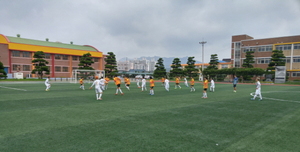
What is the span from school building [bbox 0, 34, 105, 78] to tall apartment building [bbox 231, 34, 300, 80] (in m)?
45.5

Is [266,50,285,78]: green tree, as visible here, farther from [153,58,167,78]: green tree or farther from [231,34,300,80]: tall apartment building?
[153,58,167,78]: green tree

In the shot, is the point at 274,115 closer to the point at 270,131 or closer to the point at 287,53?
the point at 270,131

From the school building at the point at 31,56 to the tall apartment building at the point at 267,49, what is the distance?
149ft

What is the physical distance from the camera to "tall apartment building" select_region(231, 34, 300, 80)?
152ft

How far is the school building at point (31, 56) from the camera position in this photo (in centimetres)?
4400

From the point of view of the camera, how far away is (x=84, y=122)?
6.70m

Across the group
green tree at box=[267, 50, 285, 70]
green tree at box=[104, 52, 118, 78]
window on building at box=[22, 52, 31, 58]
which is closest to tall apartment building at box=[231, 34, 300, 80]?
green tree at box=[267, 50, 285, 70]

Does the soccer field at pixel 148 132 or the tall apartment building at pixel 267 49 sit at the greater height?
the tall apartment building at pixel 267 49

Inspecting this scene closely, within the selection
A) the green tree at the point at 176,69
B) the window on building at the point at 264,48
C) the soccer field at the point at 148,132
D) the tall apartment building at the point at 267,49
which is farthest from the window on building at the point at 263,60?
the soccer field at the point at 148,132

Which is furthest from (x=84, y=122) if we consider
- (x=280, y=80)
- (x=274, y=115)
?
(x=280, y=80)

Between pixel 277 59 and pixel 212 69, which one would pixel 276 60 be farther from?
pixel 212 69

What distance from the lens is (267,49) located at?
51.9 meters

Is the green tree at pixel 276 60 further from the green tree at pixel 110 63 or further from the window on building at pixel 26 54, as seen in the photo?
the window on building at pixel 26 54

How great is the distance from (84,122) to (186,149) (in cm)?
407
